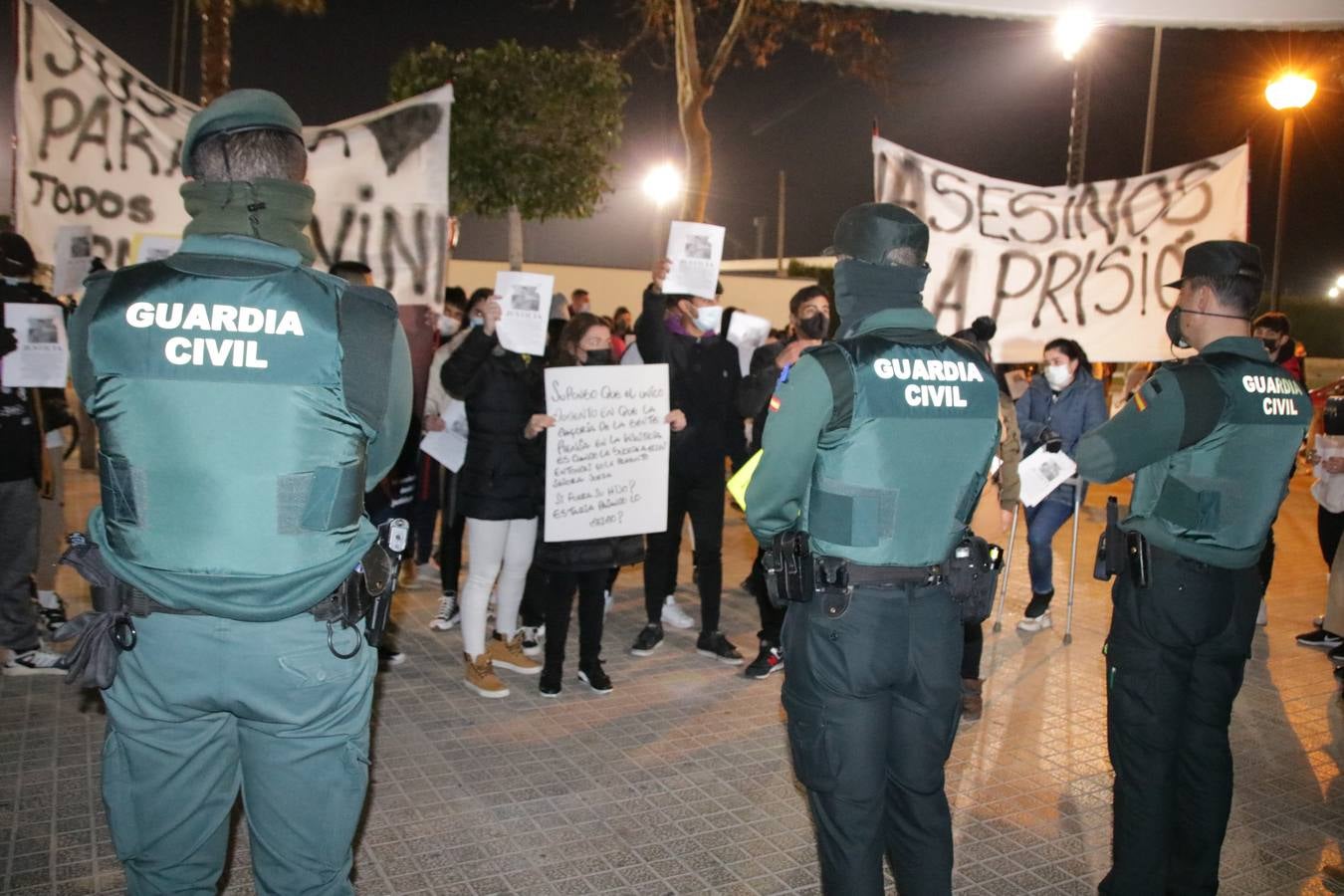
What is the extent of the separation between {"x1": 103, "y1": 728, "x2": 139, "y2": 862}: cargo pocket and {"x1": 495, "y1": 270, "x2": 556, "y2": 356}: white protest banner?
3668 mm

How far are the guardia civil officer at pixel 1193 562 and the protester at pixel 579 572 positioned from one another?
2950 mm

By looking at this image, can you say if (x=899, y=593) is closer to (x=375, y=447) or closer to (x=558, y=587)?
(x=375, y=447)

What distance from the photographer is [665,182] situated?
1905cm

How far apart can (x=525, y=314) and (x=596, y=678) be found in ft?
7.08

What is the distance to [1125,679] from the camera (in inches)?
148

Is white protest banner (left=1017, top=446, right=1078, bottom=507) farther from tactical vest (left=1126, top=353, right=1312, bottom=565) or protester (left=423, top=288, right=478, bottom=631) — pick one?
protester (left=423, top=288, right=478, bottom=631)

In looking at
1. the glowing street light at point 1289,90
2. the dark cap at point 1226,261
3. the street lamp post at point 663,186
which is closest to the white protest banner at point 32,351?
the dark cap at point 1226,261

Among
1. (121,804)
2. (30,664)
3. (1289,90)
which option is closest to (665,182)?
(1289,90)

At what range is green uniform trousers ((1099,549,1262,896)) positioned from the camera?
3.69 m

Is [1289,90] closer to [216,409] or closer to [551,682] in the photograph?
[551,682]

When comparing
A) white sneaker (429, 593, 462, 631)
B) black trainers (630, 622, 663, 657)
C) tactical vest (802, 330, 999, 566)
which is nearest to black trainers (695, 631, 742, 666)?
black trainers (630, 622, 663, 657)

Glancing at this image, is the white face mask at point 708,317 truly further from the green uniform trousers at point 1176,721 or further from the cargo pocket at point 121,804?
the cargo pocket at point 121,804

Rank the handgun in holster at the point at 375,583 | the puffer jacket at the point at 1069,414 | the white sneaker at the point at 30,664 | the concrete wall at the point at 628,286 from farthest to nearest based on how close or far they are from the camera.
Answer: the concrete wall at the point at 628,286 → the puffer jacket at the point at 1069,414 → the white sneaker at the point at 30,664 → the handgun in holster at the point at 375,583

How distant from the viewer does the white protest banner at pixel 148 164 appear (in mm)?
5633
